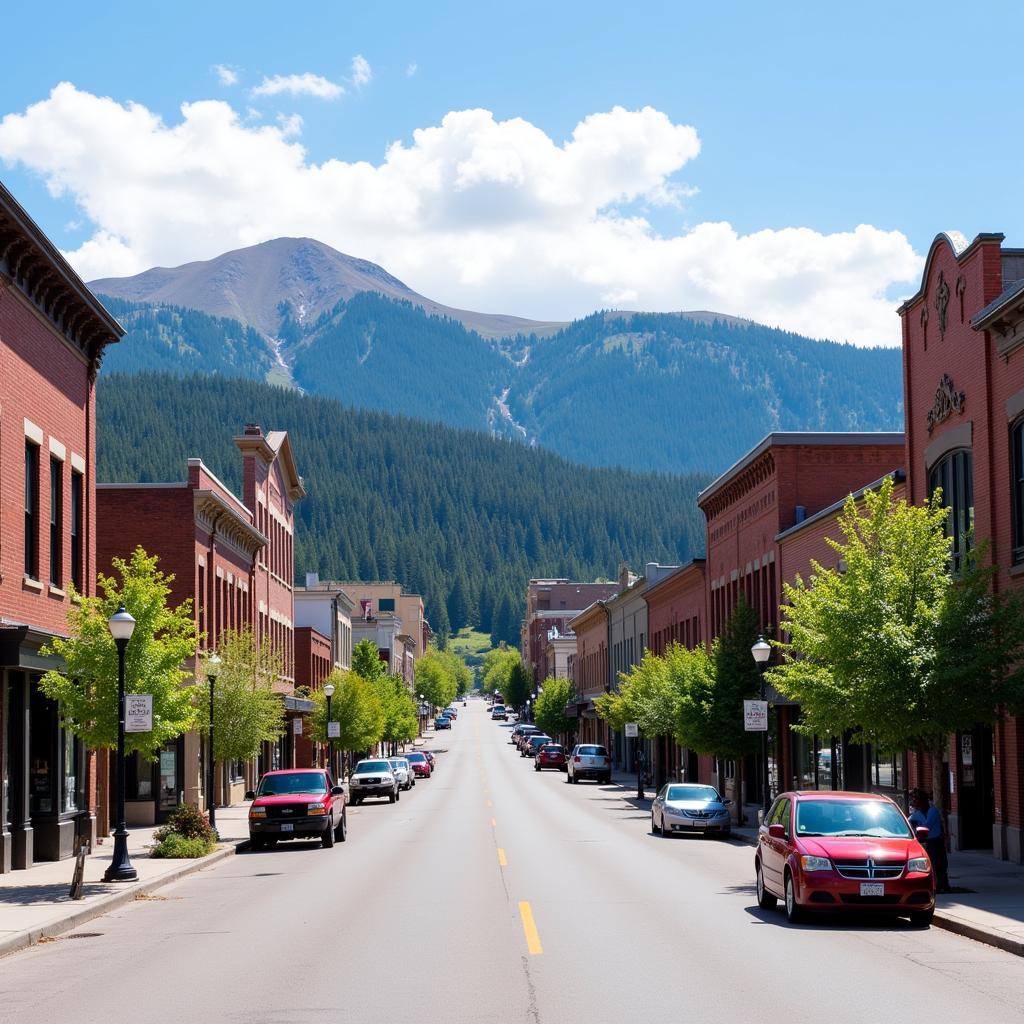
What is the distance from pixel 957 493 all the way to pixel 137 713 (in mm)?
16934

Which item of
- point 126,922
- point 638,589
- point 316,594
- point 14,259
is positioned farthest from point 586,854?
point 316,594

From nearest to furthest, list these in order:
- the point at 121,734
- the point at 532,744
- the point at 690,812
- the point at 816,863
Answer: the point at 816,863, the point at 121,734, the point at 690,812, the point at 532,744

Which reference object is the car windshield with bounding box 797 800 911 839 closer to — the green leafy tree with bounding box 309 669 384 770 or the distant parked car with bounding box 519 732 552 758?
the green leafy tree with bounding box 309 669 384 770

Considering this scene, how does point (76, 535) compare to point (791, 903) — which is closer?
point (791, 903)

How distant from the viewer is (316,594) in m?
85.0

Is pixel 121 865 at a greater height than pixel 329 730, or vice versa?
pixel 329 730

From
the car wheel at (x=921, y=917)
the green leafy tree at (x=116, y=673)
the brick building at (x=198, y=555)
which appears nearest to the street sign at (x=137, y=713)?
the green leafy tree at (x=116, y=673)

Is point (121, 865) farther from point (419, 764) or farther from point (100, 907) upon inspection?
point (419, 764)

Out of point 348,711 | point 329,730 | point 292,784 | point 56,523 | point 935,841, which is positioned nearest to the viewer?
point 935,841

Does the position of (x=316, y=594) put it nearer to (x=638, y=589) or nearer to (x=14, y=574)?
(x=638, y=589)

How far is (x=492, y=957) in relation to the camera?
14953 millimetres

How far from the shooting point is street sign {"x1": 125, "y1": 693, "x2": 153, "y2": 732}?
23.8m

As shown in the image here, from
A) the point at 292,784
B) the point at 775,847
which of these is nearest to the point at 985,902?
the point at 775,847

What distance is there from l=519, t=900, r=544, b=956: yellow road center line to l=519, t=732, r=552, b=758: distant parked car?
77.5 meters
